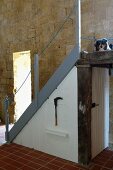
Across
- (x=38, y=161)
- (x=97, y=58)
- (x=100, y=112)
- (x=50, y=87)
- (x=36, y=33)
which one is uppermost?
(x=36, y=33)

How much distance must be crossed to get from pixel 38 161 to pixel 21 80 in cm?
347

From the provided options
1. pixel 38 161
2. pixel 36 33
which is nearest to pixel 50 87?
pixel 38 161

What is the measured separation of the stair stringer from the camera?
3.64 m

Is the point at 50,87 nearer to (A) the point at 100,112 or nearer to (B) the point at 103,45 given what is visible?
(A) the point at 100,112

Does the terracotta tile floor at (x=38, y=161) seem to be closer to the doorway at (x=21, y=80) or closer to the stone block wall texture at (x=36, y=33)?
the stone block wall texture at (x=36, y=33)

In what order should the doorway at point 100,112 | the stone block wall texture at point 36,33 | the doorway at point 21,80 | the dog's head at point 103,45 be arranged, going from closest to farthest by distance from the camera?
the dog's head at point 103,45 → the doorway at point 100,112 → the stone block wall texture at point 36,33 → the doorway at point 21,80

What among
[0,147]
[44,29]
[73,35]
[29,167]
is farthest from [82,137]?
[44,29]

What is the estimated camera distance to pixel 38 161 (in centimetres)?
388

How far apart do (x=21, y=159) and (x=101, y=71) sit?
240 centimetres

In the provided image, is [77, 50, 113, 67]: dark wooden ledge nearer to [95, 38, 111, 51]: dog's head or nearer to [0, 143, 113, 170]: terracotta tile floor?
[95, 38, 111, 51]: dog's head

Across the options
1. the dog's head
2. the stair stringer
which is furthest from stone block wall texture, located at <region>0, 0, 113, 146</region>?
the dog's head

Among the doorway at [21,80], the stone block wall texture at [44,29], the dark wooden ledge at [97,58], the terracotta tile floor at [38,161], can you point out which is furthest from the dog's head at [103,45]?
the doorway at [21,80]

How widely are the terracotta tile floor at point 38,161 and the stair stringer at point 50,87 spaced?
50 centimetres

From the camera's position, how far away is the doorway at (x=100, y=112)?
12.6 ft
